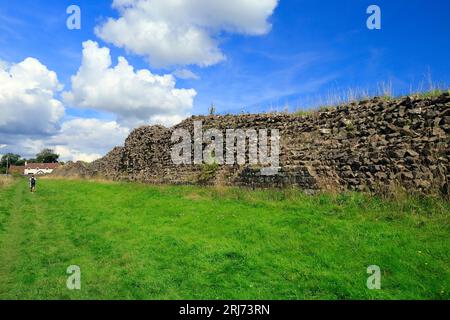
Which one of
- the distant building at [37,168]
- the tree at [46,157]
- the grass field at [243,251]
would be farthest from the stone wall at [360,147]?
the tree at [46,157]

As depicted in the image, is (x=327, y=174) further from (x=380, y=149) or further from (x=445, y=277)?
(x=445, y=277)

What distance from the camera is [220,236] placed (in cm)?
999

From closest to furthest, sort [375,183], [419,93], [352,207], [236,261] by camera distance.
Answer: [236,261], [352,207], [375,183], [419,93]

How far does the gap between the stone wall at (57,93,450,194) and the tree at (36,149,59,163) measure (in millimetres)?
124580

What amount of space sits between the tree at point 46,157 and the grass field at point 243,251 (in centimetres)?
12831

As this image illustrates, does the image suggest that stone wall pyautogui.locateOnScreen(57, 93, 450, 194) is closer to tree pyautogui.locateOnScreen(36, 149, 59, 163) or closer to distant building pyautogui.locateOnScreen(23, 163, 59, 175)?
distant building pyautogui.locateOnScreen(23, 163, 59, 175)

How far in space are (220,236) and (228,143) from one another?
10363 millimetres

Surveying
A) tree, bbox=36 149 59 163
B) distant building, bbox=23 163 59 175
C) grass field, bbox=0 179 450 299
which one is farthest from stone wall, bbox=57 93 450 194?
tree, bbox=36 149 59 163

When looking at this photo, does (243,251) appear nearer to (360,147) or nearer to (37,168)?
(360,147)

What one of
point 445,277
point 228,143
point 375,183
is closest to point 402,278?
point 445,277

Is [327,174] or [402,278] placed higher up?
[327,174]

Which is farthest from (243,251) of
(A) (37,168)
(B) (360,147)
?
(A) (37,168)

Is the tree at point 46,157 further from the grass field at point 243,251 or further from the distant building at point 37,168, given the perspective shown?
the grass field at point 243,251

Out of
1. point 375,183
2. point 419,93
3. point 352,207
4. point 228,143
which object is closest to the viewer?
point 352,207
